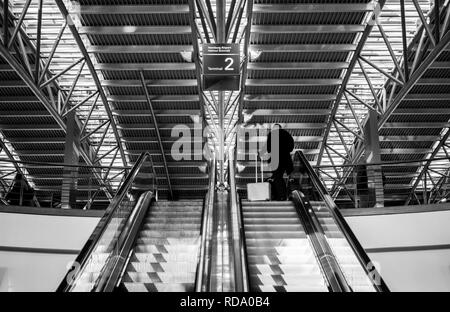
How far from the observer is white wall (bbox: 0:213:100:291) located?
11133mm

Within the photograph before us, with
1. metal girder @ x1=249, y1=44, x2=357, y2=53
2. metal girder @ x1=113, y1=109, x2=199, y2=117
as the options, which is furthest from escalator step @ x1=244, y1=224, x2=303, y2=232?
metal girder @ x1=113, y1=109, x2=199, y2=117

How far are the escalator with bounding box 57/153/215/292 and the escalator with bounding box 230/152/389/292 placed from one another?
0.93 m

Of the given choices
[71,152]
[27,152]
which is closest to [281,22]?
[71,152]

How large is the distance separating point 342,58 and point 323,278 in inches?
519

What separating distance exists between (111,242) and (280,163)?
5.26 m

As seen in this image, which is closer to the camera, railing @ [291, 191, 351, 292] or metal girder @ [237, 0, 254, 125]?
railing @ [291, 191, 351, 292]

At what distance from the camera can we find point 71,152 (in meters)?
19.6

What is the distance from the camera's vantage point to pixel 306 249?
850cm

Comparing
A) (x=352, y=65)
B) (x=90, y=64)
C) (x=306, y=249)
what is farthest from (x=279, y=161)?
(x=90, y=64)

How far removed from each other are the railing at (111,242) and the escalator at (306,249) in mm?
1894

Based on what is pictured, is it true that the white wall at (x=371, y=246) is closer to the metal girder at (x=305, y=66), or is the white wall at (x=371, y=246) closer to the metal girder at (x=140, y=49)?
the metal girder at (x=140, y=49)

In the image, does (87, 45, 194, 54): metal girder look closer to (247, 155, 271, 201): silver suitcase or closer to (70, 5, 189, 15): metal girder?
(70, 5, 189, 15): metal girder
